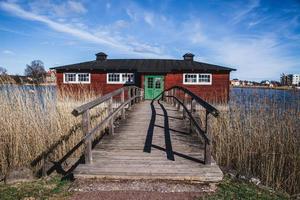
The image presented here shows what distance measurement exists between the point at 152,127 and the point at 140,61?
18951 mm

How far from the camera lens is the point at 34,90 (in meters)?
7.04

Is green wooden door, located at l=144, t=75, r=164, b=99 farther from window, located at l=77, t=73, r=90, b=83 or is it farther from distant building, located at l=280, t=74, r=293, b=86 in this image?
distant building, located at l=280, t=74, r=293, b=86

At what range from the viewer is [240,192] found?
3598mm

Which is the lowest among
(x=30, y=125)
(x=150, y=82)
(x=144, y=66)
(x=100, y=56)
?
(x=30, y=125)

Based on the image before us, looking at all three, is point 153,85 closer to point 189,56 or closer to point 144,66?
point 144,66

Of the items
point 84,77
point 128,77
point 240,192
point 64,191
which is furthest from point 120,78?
point 240,192

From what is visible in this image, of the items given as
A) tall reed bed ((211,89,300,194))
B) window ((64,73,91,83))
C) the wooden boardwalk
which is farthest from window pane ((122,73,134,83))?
the wooden boardwalk

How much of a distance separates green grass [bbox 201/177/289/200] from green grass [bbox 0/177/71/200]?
6.78 ft

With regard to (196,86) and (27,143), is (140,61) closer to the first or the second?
(196,86)

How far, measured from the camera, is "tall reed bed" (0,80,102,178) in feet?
18.8

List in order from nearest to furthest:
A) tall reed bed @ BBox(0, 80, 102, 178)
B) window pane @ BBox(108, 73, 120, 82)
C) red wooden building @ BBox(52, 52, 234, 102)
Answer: tall reed bed @ BBox(0, 80, 102, 178), red wooden building @ BBox(52, 52, 234, 102), window pane @ BBox(108, 73, 120, 82)

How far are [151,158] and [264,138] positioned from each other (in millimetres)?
3239

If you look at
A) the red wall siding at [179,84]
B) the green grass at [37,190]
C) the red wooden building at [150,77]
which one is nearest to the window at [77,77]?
the red wooden building at [150,77]

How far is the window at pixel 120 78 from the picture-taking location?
2261 centimetres
